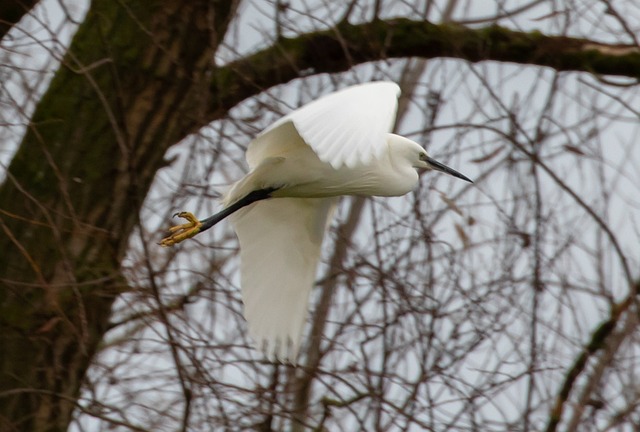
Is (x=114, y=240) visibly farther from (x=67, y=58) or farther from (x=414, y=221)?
(x=414, y=221)

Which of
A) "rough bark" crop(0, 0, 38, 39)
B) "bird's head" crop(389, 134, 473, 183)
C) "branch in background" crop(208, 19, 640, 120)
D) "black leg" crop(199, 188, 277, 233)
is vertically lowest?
"black leg" crop(199, 188, 277, 233)

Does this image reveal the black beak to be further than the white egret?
Yes

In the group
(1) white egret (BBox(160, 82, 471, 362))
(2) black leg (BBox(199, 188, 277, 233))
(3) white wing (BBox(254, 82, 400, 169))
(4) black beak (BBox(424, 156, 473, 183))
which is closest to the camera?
(3) white wing (BBox(254, 82, 400, 169))

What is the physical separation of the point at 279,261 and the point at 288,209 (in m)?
0.21

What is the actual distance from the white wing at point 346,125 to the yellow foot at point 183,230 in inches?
36.1

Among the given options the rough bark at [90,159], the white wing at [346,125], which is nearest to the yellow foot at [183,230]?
the rough bark at [90,159]

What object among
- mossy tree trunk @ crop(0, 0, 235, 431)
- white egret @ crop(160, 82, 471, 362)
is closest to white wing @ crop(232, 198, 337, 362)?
white egret @ crop(160, 82, 471, 362)

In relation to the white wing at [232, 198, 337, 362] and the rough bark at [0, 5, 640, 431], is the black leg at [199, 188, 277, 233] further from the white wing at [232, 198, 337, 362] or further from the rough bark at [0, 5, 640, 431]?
the rough bark at [0, 5, 640, 431]

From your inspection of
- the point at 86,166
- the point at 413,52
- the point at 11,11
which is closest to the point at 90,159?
the point at 86,166

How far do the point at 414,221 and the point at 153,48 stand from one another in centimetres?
135

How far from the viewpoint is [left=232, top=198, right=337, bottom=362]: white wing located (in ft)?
14.1

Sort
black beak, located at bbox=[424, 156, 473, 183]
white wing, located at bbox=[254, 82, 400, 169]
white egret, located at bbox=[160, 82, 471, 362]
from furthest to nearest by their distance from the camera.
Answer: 1. black beak, located at bbox=[424, 156, 473, 183]
2. white egret, located at bbox=[160, 82, 471, 362]
3. white wing, located at bbox=[254, 82, 400, 169]

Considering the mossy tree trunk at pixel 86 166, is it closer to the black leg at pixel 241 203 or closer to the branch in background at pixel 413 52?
the branch in background at pixel 413 52

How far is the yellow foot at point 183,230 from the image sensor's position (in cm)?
409
